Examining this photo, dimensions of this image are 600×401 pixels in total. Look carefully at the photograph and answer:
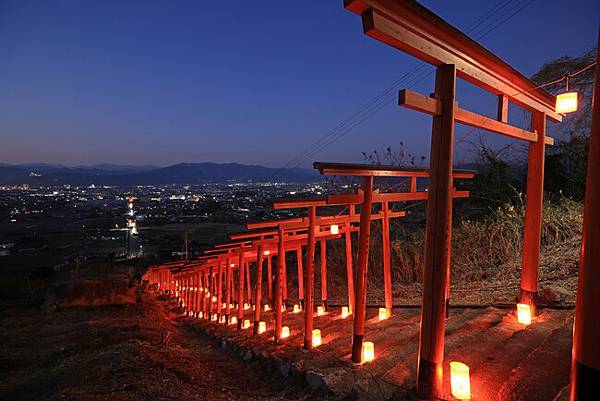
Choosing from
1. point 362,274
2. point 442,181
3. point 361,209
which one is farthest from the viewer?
point 361,209

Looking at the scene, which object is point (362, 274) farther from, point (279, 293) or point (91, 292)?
point (91, 292)

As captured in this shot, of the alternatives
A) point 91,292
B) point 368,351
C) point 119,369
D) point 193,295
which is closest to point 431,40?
point 368,351

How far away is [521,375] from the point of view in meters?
3.19

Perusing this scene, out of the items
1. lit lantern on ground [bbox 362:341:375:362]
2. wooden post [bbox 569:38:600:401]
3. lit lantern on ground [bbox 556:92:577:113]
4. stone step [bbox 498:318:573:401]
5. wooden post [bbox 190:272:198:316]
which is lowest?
wooden post [bbox 190:272:198:316]

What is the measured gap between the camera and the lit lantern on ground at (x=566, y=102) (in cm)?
484

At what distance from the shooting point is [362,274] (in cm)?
444

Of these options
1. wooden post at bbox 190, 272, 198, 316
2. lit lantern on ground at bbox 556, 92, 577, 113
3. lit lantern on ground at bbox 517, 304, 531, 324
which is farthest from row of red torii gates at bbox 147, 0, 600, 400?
wooden post at bbox 190, 272, 198, 316

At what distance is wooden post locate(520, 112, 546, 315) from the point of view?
4949 mm

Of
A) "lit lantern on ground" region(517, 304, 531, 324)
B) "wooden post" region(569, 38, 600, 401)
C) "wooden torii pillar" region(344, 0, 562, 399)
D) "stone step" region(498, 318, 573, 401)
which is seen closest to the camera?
"wooden post" region(569, 38, 600, 401)

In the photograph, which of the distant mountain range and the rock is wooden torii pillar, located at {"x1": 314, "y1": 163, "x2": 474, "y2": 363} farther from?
the distant mountain range

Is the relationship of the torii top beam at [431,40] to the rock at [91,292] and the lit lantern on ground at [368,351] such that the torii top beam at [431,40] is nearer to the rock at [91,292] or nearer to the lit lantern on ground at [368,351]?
the lit lantern on ground at [368,351]

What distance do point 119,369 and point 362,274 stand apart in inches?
159

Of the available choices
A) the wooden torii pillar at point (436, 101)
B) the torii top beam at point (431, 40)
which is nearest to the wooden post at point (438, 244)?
the wooden torii pillar at point (436, 101)

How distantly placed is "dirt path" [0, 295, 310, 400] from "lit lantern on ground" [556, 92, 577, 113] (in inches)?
216
